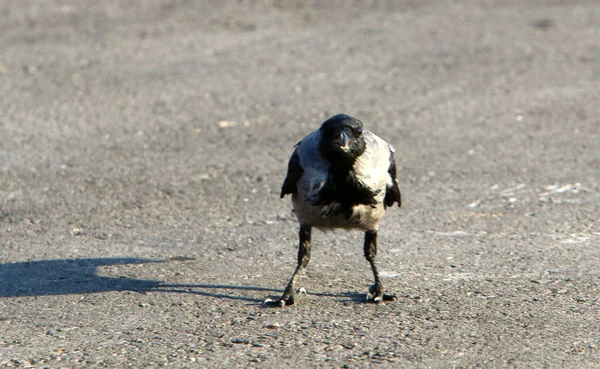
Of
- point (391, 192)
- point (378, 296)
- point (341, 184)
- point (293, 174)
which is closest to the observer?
point (341, 184)

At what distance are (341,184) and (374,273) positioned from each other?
62 cm

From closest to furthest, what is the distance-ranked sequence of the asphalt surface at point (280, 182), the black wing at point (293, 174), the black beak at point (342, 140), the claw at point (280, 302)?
the asphalt surface at point (280, 182)
the black beak at point (342, 140)
the claw at point (280, 302)
the black wing at point (293, 174)

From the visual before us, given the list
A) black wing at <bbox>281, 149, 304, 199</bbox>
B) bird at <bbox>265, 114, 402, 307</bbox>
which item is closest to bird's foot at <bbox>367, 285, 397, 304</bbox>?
bird at <bbox>265, 114, 402, 307</bbox>

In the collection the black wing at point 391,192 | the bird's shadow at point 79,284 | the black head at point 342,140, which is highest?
the black head at point 342,140

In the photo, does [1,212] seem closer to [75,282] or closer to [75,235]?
[75,235]

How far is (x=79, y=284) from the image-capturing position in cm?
507

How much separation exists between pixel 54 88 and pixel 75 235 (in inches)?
134

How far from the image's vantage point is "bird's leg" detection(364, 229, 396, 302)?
15.7ft

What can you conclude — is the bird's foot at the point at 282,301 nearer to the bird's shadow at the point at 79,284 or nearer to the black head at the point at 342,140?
the bird's shadow at the point at 79,284

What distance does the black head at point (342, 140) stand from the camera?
4.55 meters

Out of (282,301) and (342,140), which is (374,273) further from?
(342,140)

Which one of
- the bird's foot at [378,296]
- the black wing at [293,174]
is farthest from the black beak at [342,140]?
the bird's foot at [378,296]

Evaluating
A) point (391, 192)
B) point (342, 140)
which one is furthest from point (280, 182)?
point (342, 140)

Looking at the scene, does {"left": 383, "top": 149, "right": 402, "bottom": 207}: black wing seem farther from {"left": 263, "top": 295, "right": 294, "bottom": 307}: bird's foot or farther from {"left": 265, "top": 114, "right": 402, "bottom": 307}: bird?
{"left": 263, "top": 295, "right": 294, "bottom": 307}: bird's foot
